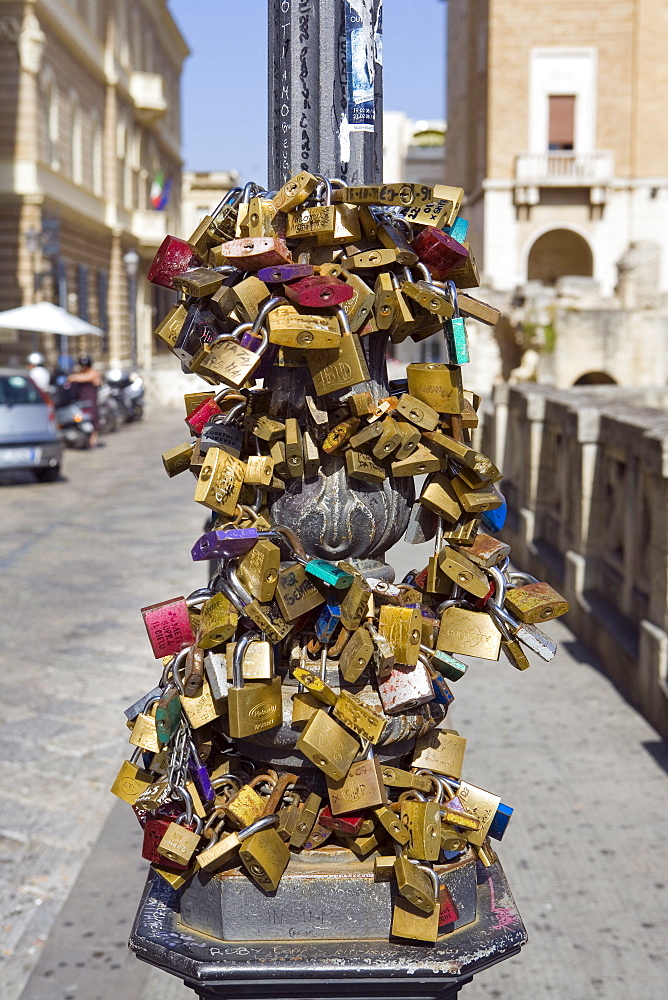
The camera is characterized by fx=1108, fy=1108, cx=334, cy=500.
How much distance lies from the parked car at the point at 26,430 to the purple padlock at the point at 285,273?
1319 cm

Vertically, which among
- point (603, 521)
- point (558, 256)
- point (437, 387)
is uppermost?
point (558, 256)

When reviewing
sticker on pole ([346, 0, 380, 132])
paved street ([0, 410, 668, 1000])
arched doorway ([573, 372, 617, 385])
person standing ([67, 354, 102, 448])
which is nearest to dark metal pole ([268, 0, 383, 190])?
sticker on pole ([346, 0, 380, 132])

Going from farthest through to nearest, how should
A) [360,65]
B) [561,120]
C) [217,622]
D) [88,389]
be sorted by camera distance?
[561,120] < [88,389] < [360,65] < [217,622]

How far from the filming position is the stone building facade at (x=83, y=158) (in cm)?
2578

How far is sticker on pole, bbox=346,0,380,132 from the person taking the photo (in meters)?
2.06

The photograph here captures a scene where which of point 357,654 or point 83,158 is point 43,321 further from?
point 357,654

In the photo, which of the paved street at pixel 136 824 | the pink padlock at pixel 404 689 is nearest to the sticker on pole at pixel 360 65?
the pink padlock at pixel 404 689

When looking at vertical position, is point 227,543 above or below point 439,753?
above

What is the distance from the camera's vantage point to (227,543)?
1828 millimetres

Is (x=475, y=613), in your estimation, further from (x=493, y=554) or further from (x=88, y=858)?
(x=88, y=858)

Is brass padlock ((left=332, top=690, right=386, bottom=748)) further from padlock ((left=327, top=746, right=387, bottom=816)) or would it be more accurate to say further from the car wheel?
the car wheel

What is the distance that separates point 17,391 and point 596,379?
987 cm

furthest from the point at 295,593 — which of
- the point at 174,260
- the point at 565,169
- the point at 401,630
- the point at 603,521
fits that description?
the point at 565,169

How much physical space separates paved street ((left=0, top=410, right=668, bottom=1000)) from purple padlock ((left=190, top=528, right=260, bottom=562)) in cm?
206
